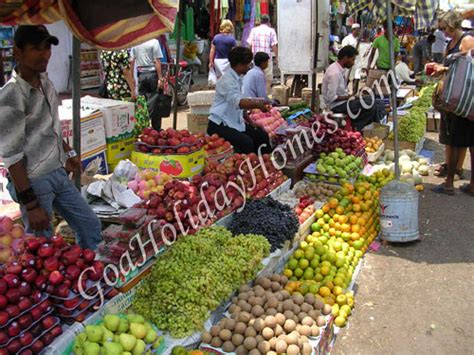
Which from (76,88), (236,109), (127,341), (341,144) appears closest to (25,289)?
(127,341)

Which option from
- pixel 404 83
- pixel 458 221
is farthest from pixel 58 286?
pixel 404 83

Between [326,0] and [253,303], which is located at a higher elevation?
[326,0]

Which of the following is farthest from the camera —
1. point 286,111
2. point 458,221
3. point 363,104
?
point 286,111

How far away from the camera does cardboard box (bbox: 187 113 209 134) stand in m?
8.02

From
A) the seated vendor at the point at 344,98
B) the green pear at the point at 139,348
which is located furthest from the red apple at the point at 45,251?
the seated vendor at the point at 344,98

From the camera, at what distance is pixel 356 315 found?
4.03 m

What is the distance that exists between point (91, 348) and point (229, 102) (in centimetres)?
394

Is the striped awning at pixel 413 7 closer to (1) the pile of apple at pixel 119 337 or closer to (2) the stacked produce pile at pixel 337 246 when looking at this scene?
(2) the stacked produce pile at pixel 337 246

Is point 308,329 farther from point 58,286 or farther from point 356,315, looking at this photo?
point 58,286

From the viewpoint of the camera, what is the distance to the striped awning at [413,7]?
233 inches

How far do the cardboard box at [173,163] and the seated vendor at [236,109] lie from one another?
3.03 ft

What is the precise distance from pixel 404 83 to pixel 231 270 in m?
11.0

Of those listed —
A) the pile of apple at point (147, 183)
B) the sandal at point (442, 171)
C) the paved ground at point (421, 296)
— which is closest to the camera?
the paved ground at point (421, 296)

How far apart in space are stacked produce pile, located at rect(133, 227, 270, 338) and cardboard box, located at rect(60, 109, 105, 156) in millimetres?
1867
